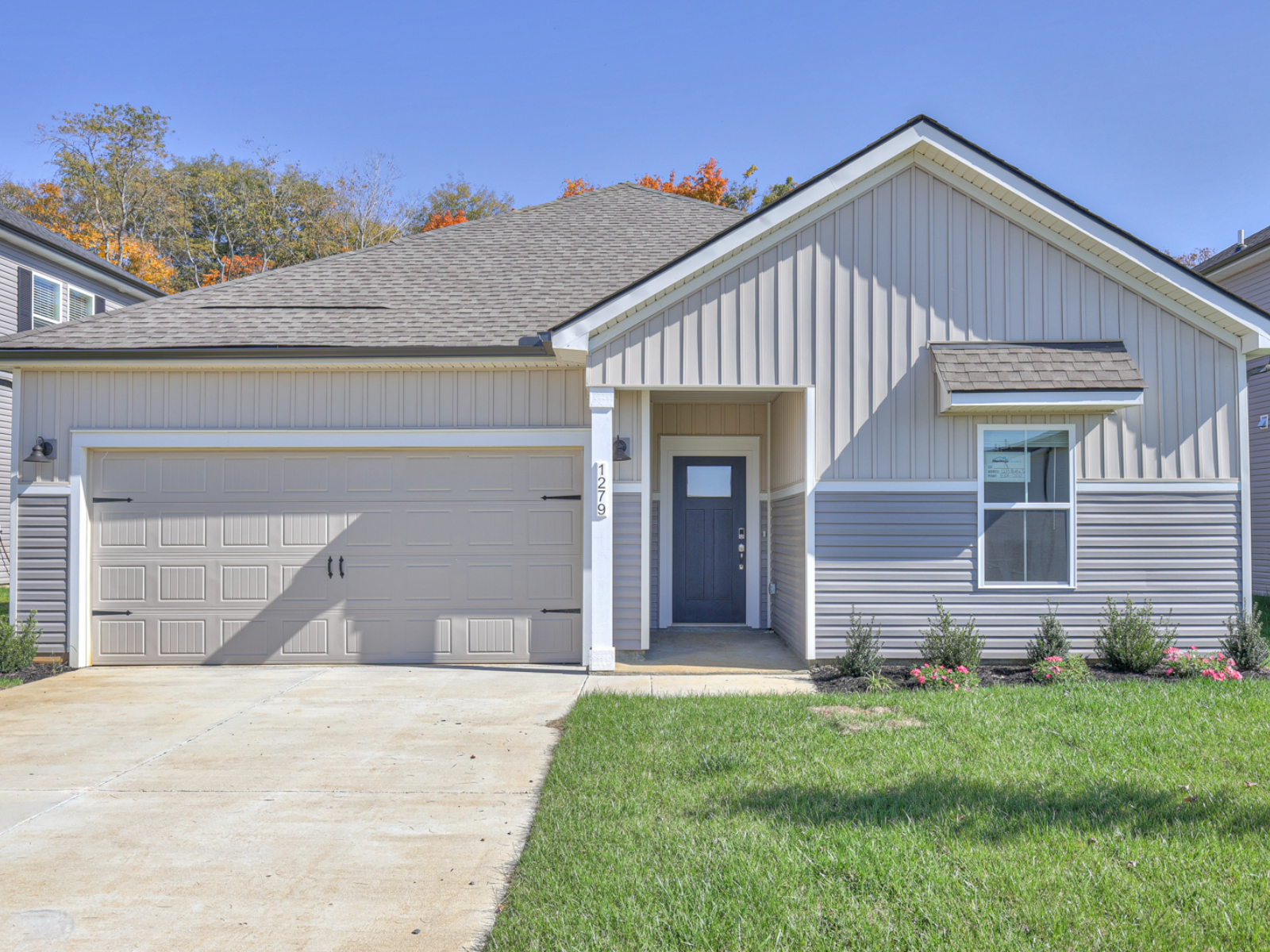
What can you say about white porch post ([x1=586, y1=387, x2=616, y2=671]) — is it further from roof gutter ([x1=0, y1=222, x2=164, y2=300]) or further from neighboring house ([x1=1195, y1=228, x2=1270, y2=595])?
roof gutter ([x1=0, y1=222, x2=164, y2=300])

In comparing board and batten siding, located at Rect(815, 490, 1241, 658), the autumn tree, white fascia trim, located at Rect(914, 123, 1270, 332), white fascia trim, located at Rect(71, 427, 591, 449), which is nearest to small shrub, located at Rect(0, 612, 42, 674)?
white fascia trim, located at Rect(71, 427, 591, 449)

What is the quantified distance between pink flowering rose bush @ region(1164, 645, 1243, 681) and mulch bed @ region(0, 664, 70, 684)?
1067 centimetres

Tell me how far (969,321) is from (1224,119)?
10288mm

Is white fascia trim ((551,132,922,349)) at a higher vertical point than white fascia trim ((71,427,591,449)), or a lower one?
higher

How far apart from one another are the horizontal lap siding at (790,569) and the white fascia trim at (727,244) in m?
A: 2.51

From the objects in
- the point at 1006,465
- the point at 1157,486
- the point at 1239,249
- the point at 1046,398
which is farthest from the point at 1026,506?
the point at 1239,249

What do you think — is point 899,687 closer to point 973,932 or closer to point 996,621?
point 996,621

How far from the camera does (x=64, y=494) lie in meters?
8.98

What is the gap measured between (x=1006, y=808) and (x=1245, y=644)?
534cm

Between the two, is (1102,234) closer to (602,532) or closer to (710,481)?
(710,481)

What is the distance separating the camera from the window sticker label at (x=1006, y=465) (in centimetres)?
830

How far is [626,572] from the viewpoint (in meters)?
8.66

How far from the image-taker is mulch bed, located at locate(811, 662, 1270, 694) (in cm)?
761

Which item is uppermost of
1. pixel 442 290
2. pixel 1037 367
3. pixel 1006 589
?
pixel 442 290
